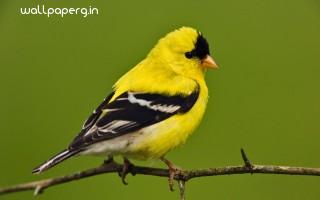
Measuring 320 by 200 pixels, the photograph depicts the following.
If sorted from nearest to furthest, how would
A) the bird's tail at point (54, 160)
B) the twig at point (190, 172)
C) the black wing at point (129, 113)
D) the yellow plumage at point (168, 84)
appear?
the twig at point (190, 172), the bird's tail at point (54, 160), the black wing at point (129, 113), the yellow plumage at point (168, 84)

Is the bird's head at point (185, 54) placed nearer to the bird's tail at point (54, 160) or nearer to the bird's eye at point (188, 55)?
the bird's eye at point (188, 55)

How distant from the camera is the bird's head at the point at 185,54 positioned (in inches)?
111

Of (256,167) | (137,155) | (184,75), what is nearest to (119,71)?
(137,155)

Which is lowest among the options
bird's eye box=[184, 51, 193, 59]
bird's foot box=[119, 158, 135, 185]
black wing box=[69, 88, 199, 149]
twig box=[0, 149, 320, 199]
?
bird's foot box=[119, 158, 135, 185]

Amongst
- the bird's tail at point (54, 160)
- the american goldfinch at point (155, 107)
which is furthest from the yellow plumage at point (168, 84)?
the bird's tail at point (54, 160)

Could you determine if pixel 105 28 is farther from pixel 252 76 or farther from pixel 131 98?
pixel 252 76

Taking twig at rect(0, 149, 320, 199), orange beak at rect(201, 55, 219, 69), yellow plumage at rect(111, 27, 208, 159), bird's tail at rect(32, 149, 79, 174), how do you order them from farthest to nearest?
orange beak at rect(201, 55, 219, 69)
yellow plumage at rect(111, 27, 208, 159)
bird's tail at rect(32, 149, 79, 174)
twig at rect(0, 149, 320, 199)

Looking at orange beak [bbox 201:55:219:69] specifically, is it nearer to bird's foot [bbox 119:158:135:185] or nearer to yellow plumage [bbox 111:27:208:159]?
yellow plumage [bbox 111:27:208:159]

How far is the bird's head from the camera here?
2.83m

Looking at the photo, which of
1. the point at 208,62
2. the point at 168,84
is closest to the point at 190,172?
the point at 168,84

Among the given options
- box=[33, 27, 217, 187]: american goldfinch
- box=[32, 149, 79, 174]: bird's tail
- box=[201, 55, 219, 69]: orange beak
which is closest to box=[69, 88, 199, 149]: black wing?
box=[33, 27, 217, 187]: american goldfinch

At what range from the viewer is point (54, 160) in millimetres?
2045

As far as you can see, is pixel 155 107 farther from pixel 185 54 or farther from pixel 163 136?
pixel 185 54

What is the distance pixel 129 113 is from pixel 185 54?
0.56 m
